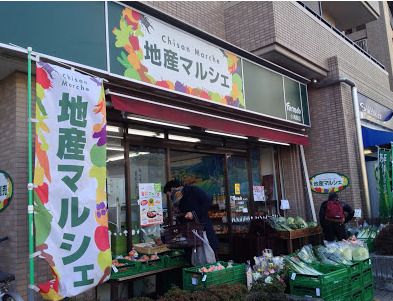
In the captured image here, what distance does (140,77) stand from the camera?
656 centimetres

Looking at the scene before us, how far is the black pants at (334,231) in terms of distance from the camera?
909 centimetres

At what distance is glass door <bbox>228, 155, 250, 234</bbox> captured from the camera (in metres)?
9.76

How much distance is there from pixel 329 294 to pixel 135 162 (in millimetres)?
3969

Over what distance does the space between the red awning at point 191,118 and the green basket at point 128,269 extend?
7.44ft

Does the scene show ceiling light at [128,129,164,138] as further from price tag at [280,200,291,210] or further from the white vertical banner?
price tag at [280,200,291,210]

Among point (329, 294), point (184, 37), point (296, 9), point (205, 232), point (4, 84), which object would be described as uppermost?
point (296, 9)

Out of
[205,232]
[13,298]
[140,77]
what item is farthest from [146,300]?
[140,77]

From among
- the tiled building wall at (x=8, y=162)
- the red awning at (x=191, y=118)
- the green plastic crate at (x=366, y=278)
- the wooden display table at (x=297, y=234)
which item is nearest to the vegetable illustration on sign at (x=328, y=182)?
the wooden display table at (x=297, y=234)

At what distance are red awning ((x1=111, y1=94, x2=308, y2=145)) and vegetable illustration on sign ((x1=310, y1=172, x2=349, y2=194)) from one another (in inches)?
77.7

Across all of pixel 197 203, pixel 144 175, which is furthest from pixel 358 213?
pixel 144 175

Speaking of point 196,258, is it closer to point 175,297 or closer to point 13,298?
point 175,297

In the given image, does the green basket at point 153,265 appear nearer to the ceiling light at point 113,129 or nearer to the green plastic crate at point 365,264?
the ceiling light at point 113,129

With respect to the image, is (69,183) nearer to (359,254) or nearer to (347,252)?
(347,252)

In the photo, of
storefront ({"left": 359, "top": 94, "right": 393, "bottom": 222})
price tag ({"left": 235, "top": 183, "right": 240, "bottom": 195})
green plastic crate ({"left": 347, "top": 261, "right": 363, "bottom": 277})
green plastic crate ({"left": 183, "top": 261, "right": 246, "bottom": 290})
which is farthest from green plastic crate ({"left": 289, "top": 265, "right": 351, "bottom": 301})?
storefront ({"left": 359, "top": 94, "right": 393, "bottom": 222})
